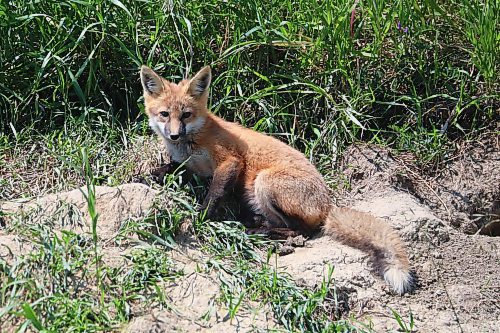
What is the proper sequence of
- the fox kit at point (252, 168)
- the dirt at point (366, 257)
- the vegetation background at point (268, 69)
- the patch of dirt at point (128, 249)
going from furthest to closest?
the vegetation background at point (268, 69) → the fox kit at point (252, 168) → the dirt at point (366, 257) → the patch of dirt at point (128, 249)

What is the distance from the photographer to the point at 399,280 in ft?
13.9

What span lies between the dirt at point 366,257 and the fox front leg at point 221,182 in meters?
0.37

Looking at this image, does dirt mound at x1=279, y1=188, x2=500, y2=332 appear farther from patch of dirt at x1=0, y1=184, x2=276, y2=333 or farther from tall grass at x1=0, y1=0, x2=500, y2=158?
tall grass at x1=0, y1=0, x2=500, y2=158

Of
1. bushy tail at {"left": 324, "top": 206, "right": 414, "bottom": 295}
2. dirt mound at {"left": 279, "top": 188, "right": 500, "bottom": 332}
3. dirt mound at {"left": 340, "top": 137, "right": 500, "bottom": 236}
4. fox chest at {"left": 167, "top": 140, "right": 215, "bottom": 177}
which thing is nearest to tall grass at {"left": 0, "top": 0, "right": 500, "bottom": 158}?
dirt mound at {"left": 340, "top": 137, "right": 500, "bottom": 236}

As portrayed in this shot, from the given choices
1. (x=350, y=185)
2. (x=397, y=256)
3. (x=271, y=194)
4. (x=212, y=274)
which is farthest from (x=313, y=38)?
(x=212, y=274)

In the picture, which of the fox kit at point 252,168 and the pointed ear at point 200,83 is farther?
the pointed ear at point 200,83

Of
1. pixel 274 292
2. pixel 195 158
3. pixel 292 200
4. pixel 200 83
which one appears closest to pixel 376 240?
pixel 292 200

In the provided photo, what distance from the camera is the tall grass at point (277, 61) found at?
537cm

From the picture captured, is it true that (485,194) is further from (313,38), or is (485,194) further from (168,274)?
(168,274)

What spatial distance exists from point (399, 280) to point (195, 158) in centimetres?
170

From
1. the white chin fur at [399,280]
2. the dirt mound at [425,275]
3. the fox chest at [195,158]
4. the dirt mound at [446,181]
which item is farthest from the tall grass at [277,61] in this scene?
the white chin fur at [399,280]

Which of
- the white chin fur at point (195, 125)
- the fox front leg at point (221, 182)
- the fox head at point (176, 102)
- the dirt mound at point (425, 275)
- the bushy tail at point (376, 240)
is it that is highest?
the fox head at point (176, 102)

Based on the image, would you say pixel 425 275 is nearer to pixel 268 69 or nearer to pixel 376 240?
pixel 376 240

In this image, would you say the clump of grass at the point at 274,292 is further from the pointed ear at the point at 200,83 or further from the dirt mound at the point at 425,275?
the pointed ear at the point at 200,83
